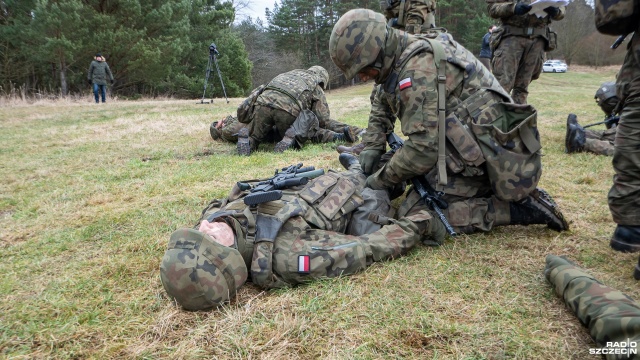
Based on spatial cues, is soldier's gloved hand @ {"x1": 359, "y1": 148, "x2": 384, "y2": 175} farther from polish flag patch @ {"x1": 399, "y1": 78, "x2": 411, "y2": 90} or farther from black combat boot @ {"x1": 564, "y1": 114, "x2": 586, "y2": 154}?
black combat boot @ {"x1": 564, "y1": 114, "x2": 586, "y2": 154}

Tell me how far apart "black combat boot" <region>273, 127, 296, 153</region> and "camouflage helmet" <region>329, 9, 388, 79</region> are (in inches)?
125

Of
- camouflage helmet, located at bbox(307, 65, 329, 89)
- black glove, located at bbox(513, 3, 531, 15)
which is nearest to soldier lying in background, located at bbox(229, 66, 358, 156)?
camouflage helmet, located at bbox(307, 65, 329, 89)

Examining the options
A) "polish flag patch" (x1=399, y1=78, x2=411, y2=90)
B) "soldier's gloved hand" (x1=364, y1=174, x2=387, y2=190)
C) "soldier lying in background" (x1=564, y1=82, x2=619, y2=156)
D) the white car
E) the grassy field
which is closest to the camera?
the grassy field

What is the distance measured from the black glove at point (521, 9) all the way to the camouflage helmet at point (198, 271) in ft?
14.8

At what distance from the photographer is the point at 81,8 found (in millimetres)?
16922

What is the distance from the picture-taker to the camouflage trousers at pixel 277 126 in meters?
5.78

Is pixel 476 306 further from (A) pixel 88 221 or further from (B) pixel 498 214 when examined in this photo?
(A) pixel 88 221

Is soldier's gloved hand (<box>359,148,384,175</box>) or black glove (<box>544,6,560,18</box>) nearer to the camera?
soldier's gloved hand (<box>359,148,384,175</box>)

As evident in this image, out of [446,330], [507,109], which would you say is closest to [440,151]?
[507,109]

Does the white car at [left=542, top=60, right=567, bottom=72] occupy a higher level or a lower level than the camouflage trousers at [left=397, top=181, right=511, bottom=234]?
higher

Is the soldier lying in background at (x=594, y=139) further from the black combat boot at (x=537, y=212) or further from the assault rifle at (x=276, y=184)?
the assault rifle at (x=276, y=184)

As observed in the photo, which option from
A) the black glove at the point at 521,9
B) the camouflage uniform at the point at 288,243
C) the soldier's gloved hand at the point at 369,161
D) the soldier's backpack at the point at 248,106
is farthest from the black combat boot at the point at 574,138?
the soldier's backpack at the point at 248,106

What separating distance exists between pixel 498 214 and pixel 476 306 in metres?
1.03

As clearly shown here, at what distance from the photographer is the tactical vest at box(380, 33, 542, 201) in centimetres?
265
